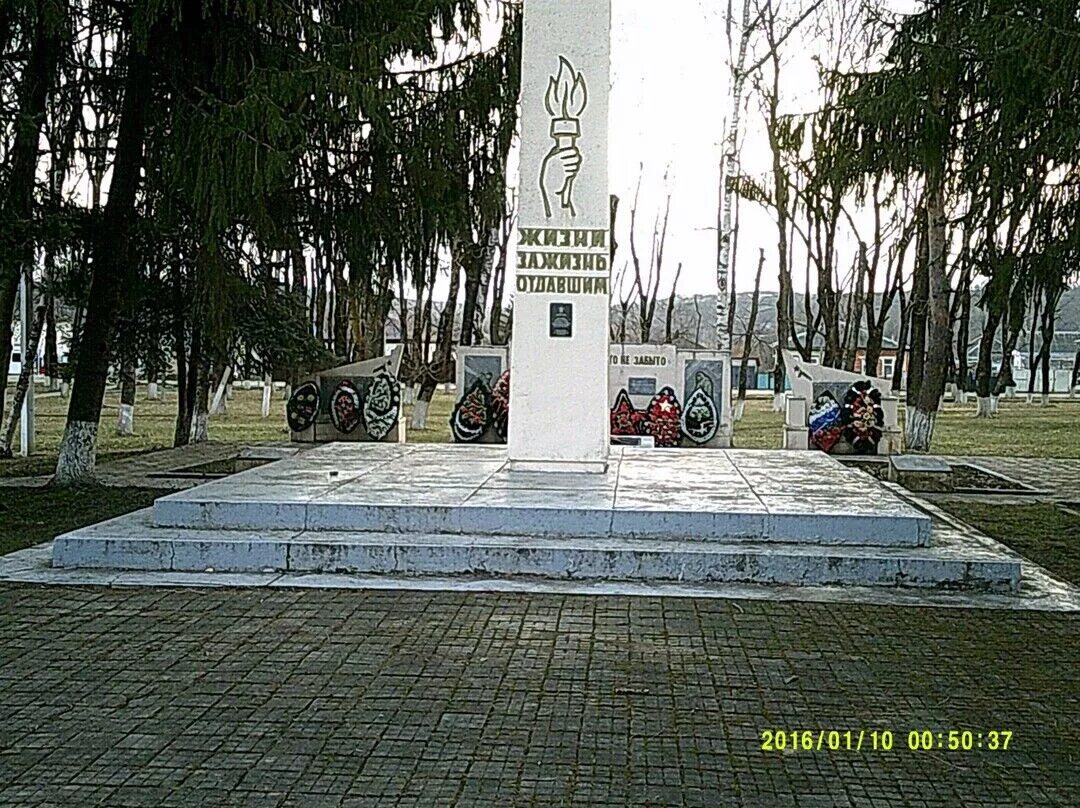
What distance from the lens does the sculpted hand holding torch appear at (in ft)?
31.4

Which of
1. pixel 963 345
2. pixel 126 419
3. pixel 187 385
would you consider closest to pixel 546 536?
pixel 187 385

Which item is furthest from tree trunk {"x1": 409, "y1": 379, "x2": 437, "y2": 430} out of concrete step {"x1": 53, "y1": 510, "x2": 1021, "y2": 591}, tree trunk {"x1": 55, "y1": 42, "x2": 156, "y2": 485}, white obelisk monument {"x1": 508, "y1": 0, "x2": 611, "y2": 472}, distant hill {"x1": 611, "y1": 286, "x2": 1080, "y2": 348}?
distant hill {"x1": 611, "y1": 286, "x2": 1080, "y2": 348}

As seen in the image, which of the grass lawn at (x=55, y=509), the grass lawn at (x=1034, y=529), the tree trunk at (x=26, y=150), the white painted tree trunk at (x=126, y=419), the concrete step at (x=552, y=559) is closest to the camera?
the concrete step at (x=552, y=559)

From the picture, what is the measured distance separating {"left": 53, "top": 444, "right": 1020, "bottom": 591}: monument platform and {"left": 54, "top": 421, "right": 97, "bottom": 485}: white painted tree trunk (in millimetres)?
4271

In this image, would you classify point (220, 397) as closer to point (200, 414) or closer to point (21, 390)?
point (200, 414)

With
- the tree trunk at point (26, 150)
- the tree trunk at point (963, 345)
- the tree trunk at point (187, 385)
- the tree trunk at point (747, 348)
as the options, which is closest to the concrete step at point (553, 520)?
the tree trunk at point (26, 150)

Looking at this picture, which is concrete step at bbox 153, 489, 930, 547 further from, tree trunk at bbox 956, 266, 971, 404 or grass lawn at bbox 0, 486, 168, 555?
tree trunk at bbox 956, 266, 971, 404

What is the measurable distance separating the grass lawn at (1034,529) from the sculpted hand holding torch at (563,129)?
434 centimetres

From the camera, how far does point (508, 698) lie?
15.9 feet

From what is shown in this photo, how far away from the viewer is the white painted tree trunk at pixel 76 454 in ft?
40.2

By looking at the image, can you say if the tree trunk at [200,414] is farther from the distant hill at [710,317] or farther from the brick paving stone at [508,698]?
the distant hill at [710,317]

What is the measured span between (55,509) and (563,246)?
5.08 meters

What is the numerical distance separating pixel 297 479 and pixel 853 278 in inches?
1243

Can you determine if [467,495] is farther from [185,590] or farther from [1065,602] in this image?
[1065,602]
